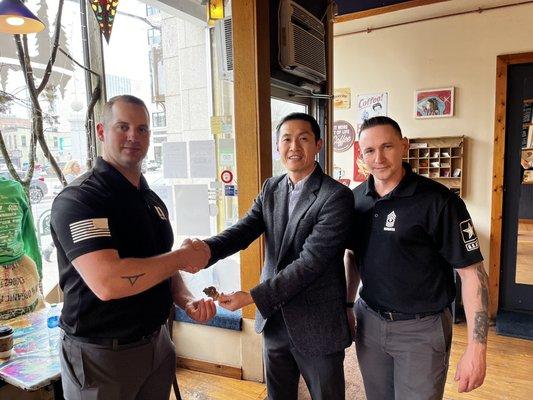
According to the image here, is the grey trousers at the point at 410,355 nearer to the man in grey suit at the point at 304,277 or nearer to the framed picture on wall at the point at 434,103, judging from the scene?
the man in grey suit at the point at 304,277

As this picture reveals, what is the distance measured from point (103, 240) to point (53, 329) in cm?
86

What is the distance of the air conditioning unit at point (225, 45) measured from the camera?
251 cm

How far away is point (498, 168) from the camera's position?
3.49 m

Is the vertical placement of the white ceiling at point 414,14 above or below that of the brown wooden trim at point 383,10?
below

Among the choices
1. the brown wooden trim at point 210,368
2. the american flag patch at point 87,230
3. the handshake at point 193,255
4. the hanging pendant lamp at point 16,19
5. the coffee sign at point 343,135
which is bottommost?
the brown wooden trim at point 210,368

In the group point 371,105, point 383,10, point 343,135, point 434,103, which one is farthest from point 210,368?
point 383,10

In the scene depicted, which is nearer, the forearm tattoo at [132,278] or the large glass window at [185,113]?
the forearm tattoo at [132,278]

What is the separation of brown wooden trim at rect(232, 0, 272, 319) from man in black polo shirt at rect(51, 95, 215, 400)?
943 millimetres

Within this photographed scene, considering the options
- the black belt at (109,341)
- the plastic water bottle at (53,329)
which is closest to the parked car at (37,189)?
the plastic water bottle at (53,329)

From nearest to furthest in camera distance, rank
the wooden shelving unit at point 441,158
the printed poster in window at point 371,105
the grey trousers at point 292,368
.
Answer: the grey trousers at point 292,368
the wooden shelving unit at point 441,158
the printed poster in window at point 371,105

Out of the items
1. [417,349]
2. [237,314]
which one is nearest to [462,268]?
[417,349]

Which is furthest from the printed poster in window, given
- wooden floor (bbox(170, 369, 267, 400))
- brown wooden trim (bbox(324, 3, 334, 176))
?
wooden floor (bbox(170, 369, 267, 400))

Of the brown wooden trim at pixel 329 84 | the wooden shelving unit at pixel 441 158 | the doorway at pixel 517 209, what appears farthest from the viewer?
the wooden shelving unit at pixel 441 158

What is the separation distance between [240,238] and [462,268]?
0.87m
